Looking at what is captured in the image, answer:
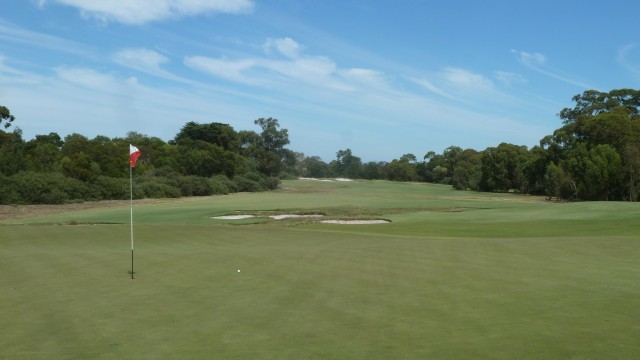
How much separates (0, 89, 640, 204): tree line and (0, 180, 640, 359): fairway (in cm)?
4194

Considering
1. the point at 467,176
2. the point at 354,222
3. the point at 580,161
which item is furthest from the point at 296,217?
the point at 467,176

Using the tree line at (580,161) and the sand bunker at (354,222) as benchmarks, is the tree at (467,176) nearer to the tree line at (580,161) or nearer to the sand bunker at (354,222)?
the tree line at (580,161)

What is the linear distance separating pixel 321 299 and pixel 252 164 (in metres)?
103

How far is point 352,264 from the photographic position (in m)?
16.7

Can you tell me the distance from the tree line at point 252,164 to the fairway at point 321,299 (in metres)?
41.9

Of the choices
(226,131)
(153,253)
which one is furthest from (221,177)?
(153,253)

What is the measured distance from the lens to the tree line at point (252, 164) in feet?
204

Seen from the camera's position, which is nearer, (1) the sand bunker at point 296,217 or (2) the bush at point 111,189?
(1) the sand bunker at point 296,217

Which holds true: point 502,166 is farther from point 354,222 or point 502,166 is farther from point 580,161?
point 354,222

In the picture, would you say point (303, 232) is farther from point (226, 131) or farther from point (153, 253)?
point (226, 131)

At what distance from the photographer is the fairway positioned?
8250 mm

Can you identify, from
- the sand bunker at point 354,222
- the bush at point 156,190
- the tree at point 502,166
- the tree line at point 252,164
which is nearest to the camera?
the sand bunker at point 354,222

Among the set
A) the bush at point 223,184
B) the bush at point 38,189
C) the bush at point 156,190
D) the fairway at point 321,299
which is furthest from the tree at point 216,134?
the fairway at point 321,299

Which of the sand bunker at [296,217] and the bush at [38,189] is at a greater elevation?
the bush at [38,189]
